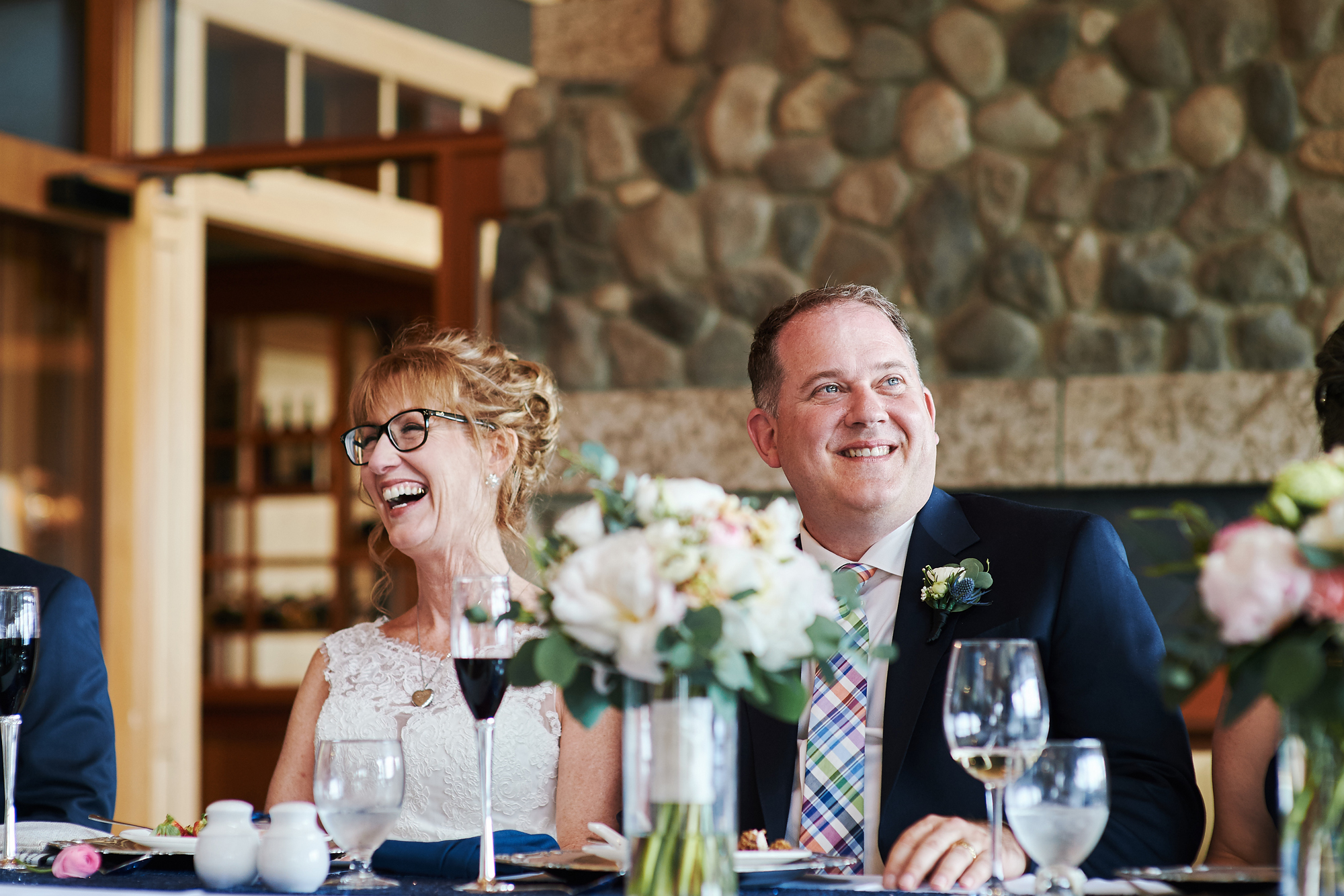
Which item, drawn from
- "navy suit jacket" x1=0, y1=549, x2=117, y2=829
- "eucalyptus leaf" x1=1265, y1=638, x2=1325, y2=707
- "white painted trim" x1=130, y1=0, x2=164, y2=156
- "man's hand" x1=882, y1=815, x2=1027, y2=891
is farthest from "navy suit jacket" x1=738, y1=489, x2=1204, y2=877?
"white painted trim" x1=130, y1=0, x2=164, y2=156

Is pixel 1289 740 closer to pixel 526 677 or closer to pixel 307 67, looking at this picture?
pixel 526 677

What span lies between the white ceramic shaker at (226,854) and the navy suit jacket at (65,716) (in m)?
0.64

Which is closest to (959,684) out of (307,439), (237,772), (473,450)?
(473,450)

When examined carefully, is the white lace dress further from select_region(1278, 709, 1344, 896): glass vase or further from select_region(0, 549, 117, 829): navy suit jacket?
select_region(1278, 709, 1344, 896): glass vase

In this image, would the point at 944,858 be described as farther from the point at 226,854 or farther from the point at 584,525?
the point at 226,854

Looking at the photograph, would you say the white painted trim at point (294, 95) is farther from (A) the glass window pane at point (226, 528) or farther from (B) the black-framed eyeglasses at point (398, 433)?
(B) the black-framed eyeglasses at point (398, 433)

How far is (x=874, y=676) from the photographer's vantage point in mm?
1887

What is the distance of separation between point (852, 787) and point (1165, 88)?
7.59ft

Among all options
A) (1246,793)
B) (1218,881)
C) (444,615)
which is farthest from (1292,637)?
(444,615)

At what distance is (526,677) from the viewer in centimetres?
118

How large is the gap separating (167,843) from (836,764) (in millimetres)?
813

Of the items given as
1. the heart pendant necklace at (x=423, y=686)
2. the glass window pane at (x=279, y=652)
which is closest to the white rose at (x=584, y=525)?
the heart pendant necklace at (x=423, y=686)

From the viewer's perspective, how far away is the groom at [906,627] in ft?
5.54

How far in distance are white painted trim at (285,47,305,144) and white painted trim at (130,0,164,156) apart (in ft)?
1.27
